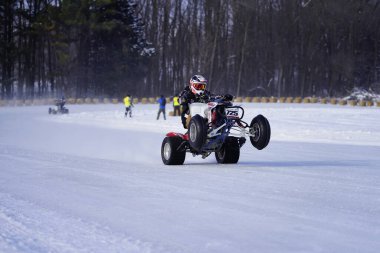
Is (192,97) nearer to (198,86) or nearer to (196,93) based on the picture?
(196,93)

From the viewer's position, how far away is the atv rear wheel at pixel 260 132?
1176 cm

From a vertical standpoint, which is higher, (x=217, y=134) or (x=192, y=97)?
(x=192, y=97)

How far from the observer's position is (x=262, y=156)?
1577cm

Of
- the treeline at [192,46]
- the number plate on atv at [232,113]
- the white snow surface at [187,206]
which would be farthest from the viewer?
the treeline at [192,46]

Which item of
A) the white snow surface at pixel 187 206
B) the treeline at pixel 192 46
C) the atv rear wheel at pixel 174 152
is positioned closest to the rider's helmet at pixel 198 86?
the atv rear wheel at pixel 174 152

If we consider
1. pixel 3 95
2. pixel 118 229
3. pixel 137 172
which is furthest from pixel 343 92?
pixel 118 229

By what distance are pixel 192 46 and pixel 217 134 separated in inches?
2815

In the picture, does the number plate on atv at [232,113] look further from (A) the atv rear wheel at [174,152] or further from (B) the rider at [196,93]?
(A) the atv rear wheel at [174,152]

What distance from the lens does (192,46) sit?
272ft

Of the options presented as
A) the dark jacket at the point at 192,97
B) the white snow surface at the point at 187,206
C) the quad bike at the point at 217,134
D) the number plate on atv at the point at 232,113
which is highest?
the dark jacket at the point at 192,97

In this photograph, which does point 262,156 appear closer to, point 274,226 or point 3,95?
point 274,226

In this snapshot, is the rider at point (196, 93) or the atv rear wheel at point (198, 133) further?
the rider at point (196, 93)

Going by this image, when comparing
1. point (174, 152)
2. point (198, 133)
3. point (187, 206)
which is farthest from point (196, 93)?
point (187, 206)

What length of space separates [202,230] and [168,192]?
252 centimetres
